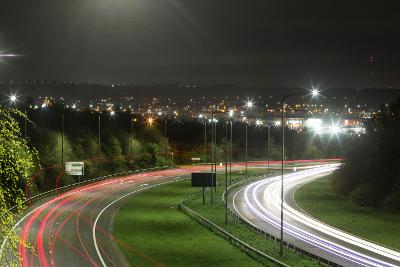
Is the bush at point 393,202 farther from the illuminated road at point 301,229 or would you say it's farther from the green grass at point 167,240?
the green grass at point 167,240

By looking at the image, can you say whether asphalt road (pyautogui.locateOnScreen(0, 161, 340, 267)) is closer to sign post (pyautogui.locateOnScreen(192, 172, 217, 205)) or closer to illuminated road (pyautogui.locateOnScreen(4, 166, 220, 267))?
illuminated road (pyautogui.locateOnScreen(4, 166, 220, 267))

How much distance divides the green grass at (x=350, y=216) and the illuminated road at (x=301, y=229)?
129 cm

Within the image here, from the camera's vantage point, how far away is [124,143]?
11450cm

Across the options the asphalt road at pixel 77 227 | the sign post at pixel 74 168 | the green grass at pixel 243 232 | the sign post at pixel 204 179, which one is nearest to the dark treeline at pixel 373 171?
the green grass at pixel 243 232

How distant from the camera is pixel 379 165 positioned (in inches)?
2785

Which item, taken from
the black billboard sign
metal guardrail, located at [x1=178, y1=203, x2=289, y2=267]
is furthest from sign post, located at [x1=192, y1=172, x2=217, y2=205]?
metal guardrail, located at [x1=178, y1=203, x2=289, y2=267]

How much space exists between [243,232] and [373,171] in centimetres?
3197

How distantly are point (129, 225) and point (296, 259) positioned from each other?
1948cm

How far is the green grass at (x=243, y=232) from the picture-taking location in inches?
1320

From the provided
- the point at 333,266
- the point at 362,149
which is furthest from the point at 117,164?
the point at 333,266

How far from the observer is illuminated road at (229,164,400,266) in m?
34.8

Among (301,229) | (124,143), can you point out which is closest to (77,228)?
(301,229)

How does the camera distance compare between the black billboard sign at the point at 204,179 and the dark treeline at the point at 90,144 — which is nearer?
the black billboard sign at the point at 204,179

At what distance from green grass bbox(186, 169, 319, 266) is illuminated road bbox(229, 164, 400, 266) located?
1.54m
